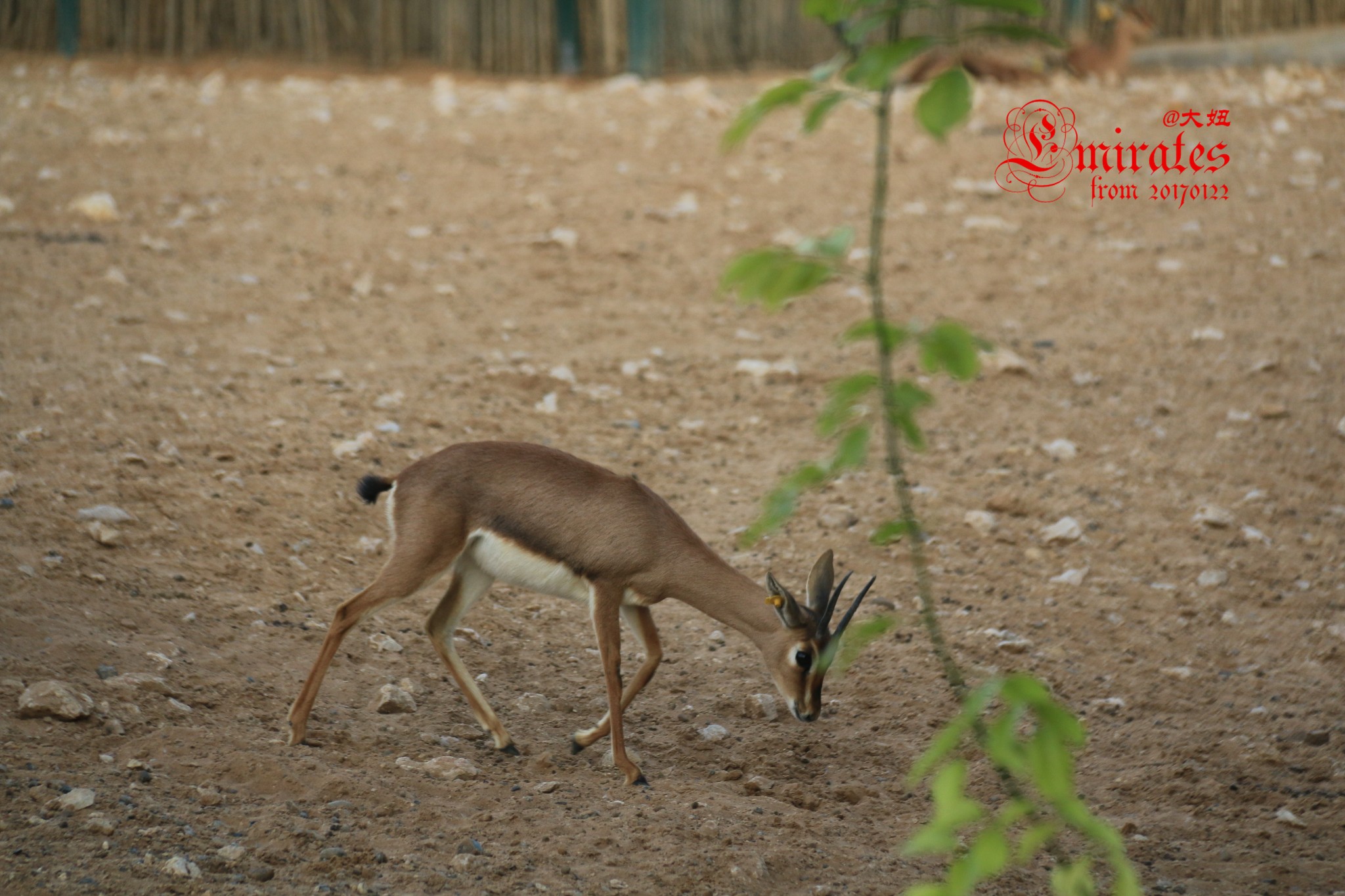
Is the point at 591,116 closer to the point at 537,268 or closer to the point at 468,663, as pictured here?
the point at 537,268

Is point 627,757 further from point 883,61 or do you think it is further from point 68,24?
point 68,24

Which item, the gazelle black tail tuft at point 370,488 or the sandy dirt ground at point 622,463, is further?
the gazelle black tail tuft at point 370,488

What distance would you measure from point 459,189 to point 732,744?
6.03 m

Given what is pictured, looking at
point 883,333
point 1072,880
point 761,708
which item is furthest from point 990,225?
point 1072,880

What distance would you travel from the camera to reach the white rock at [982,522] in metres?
5.99

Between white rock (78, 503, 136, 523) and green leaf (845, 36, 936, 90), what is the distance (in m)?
3.96

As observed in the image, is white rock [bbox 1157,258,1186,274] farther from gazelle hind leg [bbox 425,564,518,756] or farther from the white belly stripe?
gazelle hind leg [bbox 425,564,518,756]

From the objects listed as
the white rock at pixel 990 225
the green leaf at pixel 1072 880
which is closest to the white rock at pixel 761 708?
the green leaf at pixel 1072 880

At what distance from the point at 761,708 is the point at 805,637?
1.80 ft

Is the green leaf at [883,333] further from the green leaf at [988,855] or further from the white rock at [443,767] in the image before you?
the white rock at [443,767]

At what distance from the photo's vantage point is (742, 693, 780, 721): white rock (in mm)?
4926

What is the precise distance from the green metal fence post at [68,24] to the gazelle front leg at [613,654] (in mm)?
10665

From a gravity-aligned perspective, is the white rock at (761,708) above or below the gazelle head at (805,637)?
below

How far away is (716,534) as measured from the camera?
5.84 metres
